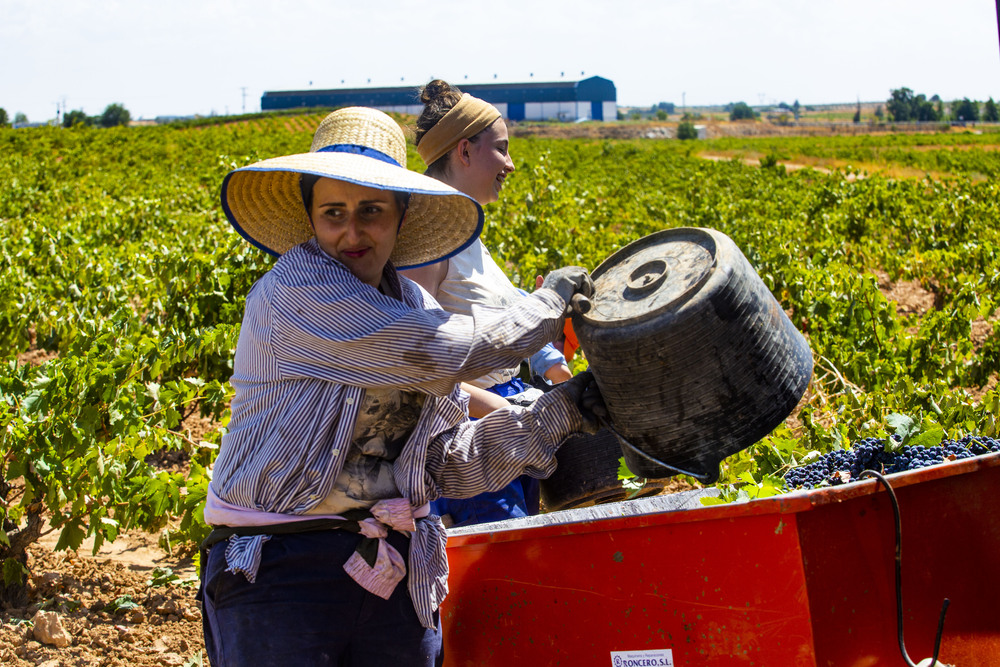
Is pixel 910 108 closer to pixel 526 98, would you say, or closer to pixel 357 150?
pixel 526 98

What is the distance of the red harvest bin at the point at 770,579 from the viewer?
5.69 feet

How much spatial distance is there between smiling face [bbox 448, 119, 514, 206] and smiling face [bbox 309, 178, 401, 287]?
88 centimetres

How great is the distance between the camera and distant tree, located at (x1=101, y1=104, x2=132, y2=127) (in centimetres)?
8581

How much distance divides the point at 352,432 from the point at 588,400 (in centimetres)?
51

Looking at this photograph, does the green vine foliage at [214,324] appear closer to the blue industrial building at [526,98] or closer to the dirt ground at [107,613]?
the dirt ground at [107,613]

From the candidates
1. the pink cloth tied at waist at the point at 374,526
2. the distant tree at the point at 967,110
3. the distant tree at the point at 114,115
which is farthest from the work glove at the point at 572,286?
the distant tree at the point at 967,110

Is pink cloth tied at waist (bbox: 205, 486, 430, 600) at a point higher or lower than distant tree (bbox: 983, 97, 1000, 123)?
lower

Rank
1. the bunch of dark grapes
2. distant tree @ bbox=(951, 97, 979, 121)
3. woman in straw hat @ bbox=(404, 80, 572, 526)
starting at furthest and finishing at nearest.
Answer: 1. distant tree @ bbox=(951, 97, 979, 121)
2. woman in straw hat @ bbox=(404, 80, 572, 526)
3. the bunch of dark grapes

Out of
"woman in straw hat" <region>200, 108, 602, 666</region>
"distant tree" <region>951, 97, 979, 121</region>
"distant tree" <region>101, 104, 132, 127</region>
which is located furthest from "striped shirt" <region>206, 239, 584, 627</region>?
"distant tree" <region>951, 97, 979, 121</region>

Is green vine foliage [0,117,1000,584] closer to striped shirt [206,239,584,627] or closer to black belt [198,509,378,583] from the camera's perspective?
striped shirt [206,239,584,627]

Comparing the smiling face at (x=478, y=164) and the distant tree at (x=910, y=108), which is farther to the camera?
the distant tree at (x=910, y=108)

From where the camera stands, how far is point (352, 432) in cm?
170

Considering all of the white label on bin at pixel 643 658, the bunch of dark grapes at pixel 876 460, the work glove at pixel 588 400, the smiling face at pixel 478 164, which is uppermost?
the smiling face at pixel 478 164

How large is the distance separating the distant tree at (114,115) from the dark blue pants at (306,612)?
9236 centimetres
